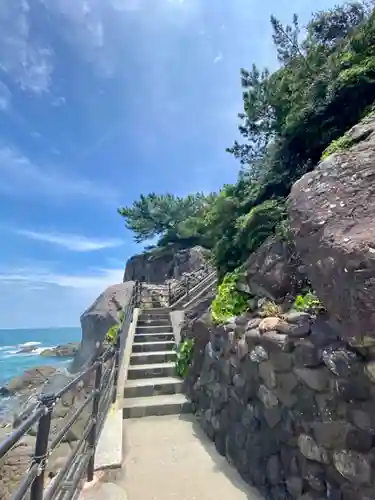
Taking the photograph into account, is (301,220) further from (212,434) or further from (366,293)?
(212,434)

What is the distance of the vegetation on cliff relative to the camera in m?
4.41

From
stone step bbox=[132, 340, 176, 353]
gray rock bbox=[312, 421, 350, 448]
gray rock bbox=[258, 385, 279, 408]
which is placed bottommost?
gray rock bbox=[312, 421, 350, 448]

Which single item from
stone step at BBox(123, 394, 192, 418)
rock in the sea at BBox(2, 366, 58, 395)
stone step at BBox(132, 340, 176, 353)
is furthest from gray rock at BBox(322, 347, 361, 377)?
rock in the sea at BBox(2, 366, 58, 395)

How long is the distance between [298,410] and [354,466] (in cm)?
50

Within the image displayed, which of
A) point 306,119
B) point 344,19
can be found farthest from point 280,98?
point 344,19

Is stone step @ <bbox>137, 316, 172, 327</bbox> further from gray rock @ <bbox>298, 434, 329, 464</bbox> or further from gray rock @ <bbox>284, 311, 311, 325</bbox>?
gray rock @ <bbox>298, 434, 329, 464</bbox>

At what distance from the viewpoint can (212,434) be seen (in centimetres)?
382

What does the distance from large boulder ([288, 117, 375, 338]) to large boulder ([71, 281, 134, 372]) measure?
10.6 metres

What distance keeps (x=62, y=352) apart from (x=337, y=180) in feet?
119

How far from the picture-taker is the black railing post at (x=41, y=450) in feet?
4.17

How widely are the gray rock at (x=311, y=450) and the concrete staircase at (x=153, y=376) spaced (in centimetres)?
267

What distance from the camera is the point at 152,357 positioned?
609cm

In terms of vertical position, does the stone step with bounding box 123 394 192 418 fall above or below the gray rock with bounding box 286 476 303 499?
above

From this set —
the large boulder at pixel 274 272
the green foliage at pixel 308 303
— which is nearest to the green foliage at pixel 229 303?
the large boulder at pixel 274 272
